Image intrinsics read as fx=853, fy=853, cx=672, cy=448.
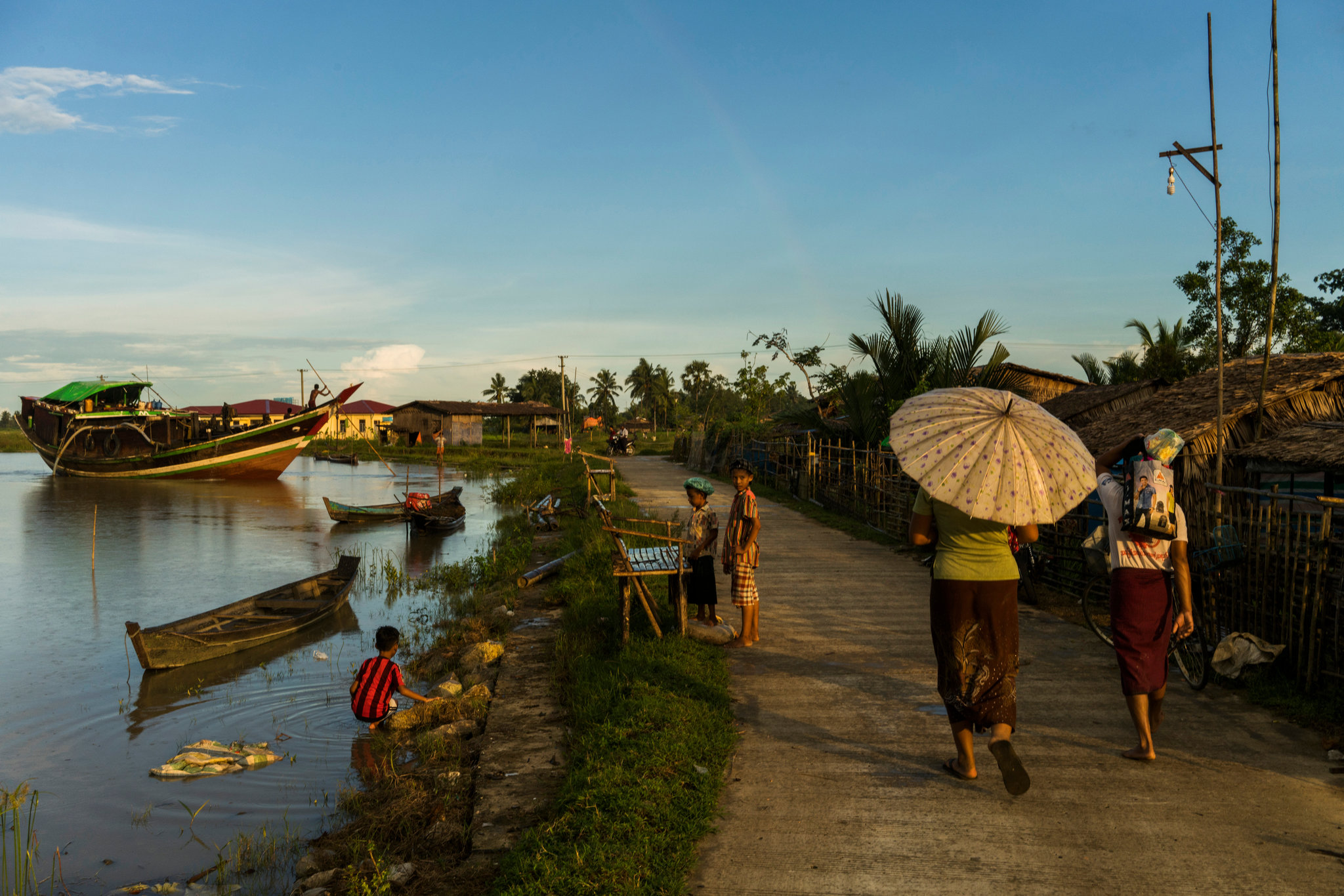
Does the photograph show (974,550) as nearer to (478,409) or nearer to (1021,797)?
(1021,797)

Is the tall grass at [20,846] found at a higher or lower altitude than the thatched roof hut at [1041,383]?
lower

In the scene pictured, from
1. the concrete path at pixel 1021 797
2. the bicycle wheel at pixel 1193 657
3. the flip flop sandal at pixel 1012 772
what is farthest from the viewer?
the bicycle wheel at pixel 1193 657

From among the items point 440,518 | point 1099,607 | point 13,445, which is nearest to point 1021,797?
point 1099,607

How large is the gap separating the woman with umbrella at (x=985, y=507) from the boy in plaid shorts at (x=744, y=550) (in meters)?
2.54

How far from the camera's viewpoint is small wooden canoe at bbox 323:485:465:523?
22.7 meters

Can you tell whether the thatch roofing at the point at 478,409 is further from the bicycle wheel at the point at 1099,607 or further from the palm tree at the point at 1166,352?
the bicycle wheel at the point at 1099,607

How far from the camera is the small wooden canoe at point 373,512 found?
2266 cm

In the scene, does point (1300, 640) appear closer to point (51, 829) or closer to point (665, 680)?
point (665, 680)

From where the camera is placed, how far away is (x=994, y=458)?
383 centimetres

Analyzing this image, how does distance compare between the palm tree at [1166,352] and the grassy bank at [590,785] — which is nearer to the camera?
the grassy bank at [590,785]

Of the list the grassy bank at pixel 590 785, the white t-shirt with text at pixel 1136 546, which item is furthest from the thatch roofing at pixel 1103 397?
the white t-shirt with text at pixel 1136 546

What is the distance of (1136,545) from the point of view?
4.43 m

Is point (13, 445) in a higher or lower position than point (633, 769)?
lower

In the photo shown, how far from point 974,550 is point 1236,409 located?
21.9 ft
